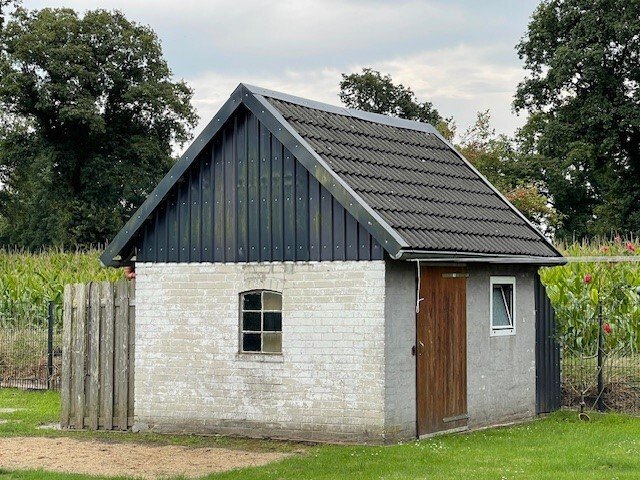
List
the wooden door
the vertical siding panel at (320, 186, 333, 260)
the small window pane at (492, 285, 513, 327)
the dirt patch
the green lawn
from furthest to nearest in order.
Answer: the small window pane at (492, 285, 513, 327)
the wooden door
the vertical siding panel at (320, 186, 333, 260)
the dirt patch
the green lawn

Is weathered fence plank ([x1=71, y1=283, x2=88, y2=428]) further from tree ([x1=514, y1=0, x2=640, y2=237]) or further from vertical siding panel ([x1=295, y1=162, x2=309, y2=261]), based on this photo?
tree ([x1=514, y1=0, x2=640, y2=237])

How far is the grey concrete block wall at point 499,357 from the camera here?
17.5 m

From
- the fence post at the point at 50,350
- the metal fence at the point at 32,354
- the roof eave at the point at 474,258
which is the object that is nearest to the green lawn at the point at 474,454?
the roof eave at the point at 474,258

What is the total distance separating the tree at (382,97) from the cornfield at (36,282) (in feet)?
116

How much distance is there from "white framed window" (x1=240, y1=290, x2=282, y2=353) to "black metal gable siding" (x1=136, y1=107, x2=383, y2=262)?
608 millimetres

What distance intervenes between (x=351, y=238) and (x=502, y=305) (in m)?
4.17

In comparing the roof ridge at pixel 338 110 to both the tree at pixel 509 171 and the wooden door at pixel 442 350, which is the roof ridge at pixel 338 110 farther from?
the tree at pixel 509 171

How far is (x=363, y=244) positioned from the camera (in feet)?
51.0

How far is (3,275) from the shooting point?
2995 centimetres

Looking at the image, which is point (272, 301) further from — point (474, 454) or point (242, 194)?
point (474, 454)

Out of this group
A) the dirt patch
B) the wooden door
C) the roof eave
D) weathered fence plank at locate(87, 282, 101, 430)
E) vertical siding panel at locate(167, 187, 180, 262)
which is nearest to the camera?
the dirt patch

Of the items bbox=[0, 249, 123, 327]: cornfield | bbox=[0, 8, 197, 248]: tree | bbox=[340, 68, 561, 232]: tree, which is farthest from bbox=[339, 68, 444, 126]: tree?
bbox=[0, 249, 123, 327]: cornfield

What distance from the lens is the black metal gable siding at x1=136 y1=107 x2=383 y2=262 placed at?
15914 millimetres

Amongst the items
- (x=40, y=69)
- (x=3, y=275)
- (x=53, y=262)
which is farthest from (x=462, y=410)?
(x=40, y=69)
